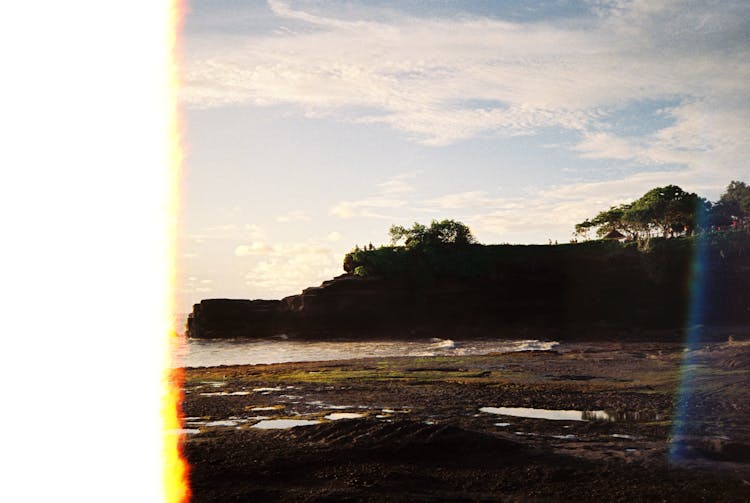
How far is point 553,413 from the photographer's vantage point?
618 inches

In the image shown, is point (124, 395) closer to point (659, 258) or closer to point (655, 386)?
point (655, 386)

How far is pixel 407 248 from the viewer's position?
2478 inches

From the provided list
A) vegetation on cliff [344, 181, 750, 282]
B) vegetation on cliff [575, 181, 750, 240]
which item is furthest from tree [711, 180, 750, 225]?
vegetation on cliff [344, 181, 750, 282]

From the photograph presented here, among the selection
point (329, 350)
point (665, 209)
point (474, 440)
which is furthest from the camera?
point (665, 209)

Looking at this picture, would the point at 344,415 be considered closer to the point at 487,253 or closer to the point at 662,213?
the point at 487,253

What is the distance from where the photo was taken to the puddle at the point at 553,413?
14.9 meters

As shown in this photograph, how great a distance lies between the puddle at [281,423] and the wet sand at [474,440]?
136mm

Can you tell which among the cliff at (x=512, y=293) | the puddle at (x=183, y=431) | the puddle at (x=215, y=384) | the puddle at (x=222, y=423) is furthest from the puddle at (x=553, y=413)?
the cliff at (x=512, y=293)

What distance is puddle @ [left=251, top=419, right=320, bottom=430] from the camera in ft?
46.8

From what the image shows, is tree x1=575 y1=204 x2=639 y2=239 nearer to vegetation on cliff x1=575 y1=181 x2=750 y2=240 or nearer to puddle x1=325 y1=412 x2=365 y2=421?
vegetation on cliff x1=575 y1=181 x2=750 y2=240

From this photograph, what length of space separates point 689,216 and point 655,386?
214 feet

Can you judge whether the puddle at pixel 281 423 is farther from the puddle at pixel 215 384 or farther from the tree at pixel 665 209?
the tree at pixel 665 209

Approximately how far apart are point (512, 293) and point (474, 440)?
168ft

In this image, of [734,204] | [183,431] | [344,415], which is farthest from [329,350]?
[734,204]
